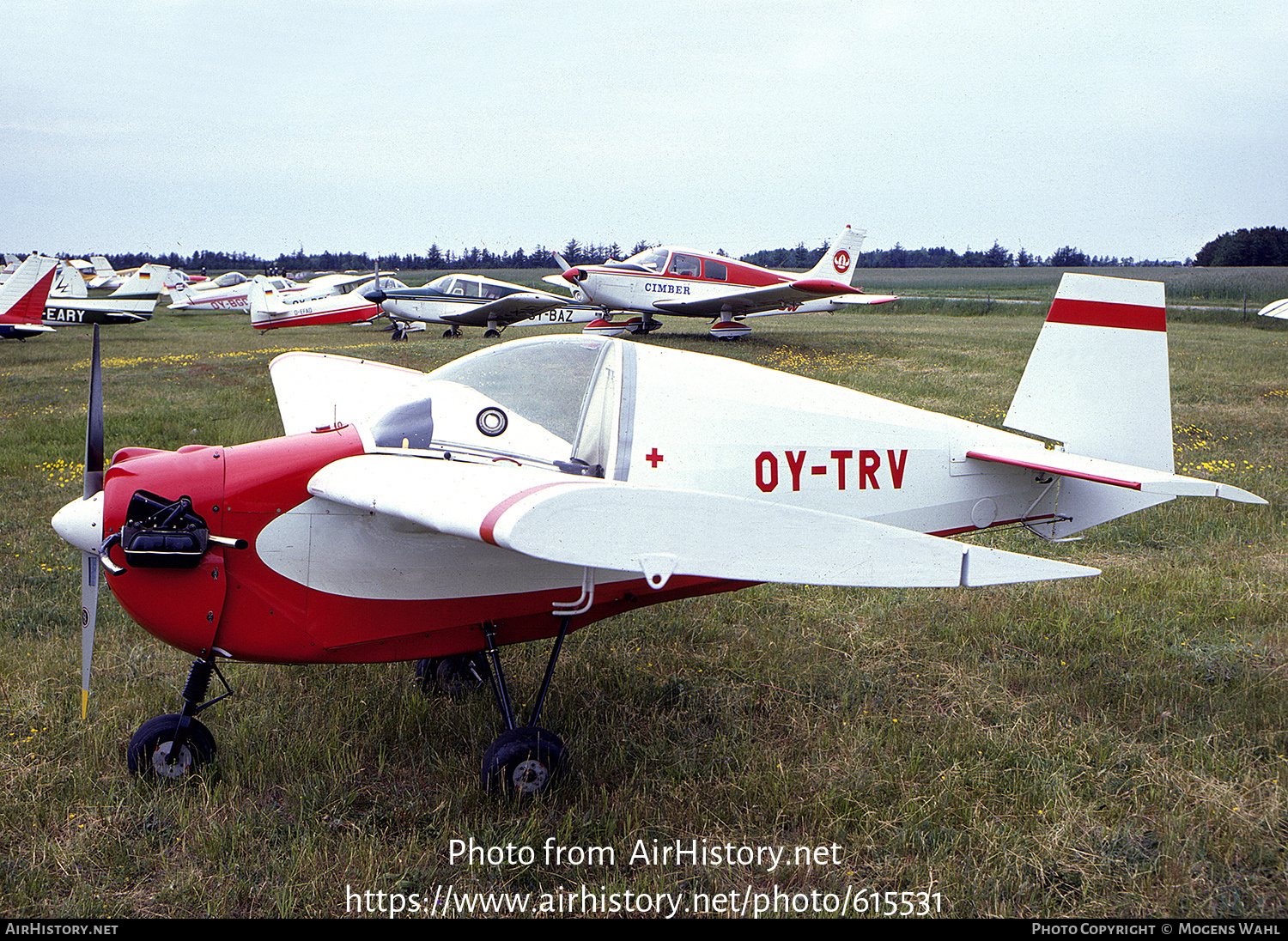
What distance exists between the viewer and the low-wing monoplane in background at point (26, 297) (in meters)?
23.6

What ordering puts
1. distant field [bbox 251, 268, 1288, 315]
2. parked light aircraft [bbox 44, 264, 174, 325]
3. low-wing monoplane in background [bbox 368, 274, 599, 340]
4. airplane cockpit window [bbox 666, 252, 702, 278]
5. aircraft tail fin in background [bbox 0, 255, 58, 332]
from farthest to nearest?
distant field [bbox 251, 268, 1288, 315], parked light aircraft [bbox 44, 264, 174, 325], low-wing monoplane in background [bbox 368, 274, 599, 340], airplane cockpit window [bbox 666, 252, 702, 278], aircraft tail fin in background [bbox 0, 255, 58, 332]

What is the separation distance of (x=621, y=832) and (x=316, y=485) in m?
1.87

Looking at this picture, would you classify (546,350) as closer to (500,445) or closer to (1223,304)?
(500,445)

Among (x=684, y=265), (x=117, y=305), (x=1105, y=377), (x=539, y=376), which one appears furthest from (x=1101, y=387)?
(x=117, y=305)

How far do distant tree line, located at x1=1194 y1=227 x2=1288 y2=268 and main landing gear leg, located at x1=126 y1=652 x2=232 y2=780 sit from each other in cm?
9147

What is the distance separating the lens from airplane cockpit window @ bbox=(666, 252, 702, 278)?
23.9 metres

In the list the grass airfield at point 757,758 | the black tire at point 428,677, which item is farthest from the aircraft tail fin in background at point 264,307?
the black tire at point 428,677

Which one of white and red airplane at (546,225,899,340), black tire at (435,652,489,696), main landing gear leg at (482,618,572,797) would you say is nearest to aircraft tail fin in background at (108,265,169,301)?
white and red airplane at (546,225,899,340)

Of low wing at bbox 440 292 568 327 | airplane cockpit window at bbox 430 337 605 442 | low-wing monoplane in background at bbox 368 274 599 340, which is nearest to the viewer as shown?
airplane cockpit window at bbox 430 337 605 442

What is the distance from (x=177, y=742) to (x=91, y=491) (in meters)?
1.16

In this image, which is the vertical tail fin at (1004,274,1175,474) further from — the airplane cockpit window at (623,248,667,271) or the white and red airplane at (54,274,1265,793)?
the airplane cockpit window at (623,248,667,271)

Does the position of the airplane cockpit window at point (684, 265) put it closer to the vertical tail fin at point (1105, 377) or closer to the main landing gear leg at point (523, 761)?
the vertical tail fin at point (1105, 377)

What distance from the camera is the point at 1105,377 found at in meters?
4.58

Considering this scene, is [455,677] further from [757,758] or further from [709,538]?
[709,538]
